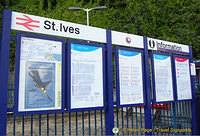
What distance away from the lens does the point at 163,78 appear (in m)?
4.65

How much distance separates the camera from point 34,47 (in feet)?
9.48

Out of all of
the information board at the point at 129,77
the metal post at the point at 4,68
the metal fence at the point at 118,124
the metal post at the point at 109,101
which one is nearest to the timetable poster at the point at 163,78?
the metal fence at the point at 118,124

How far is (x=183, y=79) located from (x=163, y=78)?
1009 mm

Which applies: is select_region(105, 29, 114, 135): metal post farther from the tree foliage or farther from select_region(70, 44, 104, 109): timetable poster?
the tree foliage

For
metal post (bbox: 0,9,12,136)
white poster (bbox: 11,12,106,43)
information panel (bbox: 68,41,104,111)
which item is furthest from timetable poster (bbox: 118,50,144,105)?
metal post (bbox: 0,9,12,136)

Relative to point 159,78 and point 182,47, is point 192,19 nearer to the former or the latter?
point 182,47

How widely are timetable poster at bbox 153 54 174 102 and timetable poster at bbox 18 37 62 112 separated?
8.41ft

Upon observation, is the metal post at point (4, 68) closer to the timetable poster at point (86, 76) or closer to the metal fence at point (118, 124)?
the metal fence at point (118, 124)

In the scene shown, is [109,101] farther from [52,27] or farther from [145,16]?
[145,16]

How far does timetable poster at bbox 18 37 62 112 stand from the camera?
8.91ft

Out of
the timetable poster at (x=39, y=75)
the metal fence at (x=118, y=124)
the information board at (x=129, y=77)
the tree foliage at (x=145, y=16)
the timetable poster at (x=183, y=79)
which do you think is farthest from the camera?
the tree foliage at (x=145, y=16)

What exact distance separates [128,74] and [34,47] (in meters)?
2.05

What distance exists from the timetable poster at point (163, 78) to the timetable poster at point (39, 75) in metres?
2.56

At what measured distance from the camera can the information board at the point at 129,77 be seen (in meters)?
3.73
